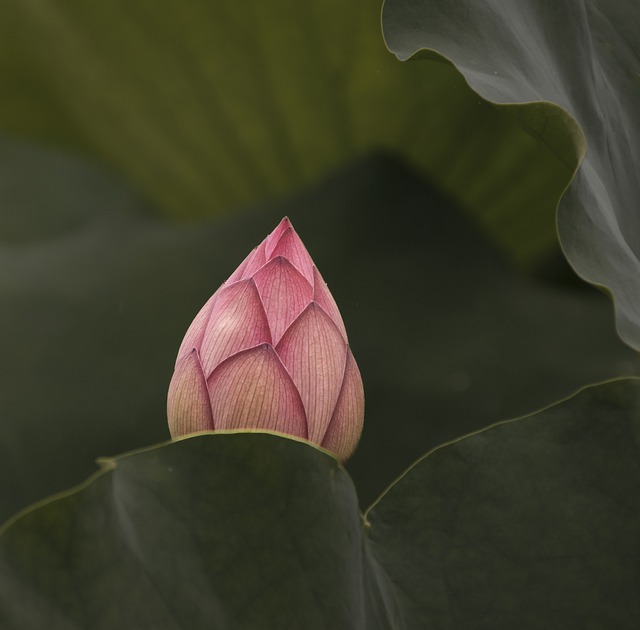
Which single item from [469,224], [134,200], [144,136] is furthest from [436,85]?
[134,200]

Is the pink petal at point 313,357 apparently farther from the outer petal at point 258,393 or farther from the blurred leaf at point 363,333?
the blurred leaf at point 363,333

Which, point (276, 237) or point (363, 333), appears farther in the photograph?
point (363, 333)

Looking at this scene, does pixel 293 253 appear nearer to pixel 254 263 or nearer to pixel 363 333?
pixel 254 263

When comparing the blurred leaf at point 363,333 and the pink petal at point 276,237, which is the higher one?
the pink petal at point 276,237

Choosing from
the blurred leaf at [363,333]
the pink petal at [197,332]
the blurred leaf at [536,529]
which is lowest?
the blurred leaf at [363,333]

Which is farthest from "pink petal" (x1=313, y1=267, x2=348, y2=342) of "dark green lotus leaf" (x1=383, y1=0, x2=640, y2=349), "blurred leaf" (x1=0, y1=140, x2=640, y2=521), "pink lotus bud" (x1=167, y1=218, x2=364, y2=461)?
"blurred leaf" (x1=0, y1=140, x2=640, y2=521)

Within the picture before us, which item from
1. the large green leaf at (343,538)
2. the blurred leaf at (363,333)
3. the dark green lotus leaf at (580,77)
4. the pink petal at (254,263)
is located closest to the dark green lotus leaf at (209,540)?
the large green leaf at (343,538)

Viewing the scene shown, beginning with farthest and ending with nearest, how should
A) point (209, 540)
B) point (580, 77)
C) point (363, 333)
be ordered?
point (363, 333), point (580, 77), point (209, 540)

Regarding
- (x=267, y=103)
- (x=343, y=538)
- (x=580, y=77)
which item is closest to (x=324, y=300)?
(x=343, y=538)
